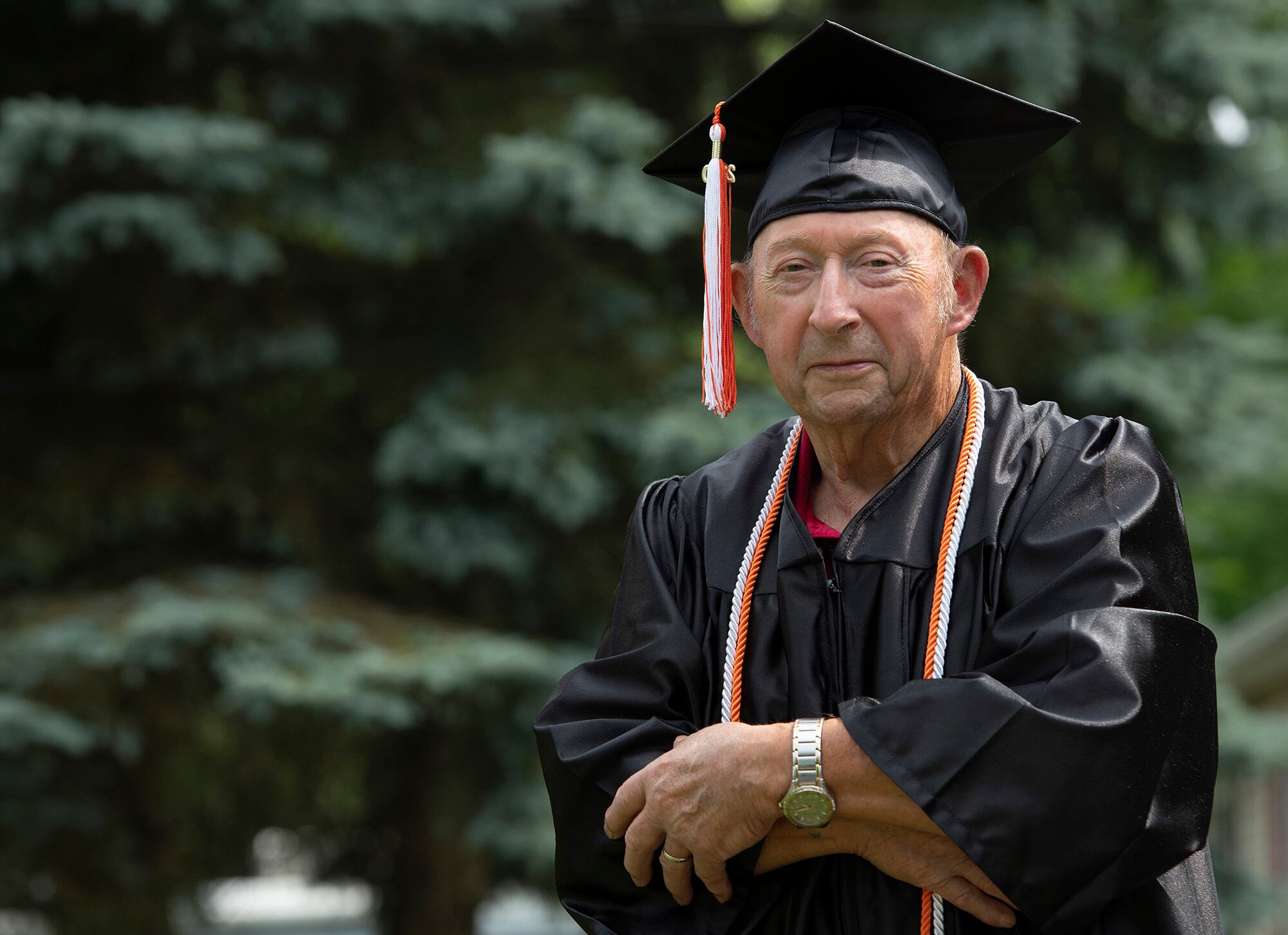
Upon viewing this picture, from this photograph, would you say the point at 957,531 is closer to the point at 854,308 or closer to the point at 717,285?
the point at 854,308

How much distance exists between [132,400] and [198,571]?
3.54ft

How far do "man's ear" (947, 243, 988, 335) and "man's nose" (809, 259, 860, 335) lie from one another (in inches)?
8.6

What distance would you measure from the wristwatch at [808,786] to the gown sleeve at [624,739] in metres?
0.13

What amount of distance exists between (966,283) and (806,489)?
0.43 m

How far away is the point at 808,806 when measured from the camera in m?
1.91

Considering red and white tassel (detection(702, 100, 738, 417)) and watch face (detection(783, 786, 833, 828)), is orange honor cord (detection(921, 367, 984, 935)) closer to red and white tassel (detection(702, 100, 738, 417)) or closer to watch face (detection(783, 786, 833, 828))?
watch face (detection(783, 786, 833, 828))

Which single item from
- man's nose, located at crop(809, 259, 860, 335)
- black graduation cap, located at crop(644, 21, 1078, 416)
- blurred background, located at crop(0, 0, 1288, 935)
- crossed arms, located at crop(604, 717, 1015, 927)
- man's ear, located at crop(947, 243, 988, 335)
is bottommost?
crossed arms, located at crop(604, 717, 1015, 927)

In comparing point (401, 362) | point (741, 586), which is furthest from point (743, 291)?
point (401, 362)

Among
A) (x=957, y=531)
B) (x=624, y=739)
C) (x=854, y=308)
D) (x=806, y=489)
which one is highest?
(x=854, y=308)

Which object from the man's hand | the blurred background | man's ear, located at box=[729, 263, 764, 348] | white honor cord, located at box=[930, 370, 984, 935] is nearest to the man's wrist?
the man's hand

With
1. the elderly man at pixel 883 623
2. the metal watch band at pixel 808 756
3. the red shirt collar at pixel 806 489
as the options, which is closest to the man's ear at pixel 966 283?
the elderly man at pixel 883 623

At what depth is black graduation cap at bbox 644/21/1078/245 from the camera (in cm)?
215

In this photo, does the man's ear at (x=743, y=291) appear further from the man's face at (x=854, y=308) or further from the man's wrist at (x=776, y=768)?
the man's wrist at (x=776, y=768)

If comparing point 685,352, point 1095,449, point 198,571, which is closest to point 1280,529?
point 685,352
